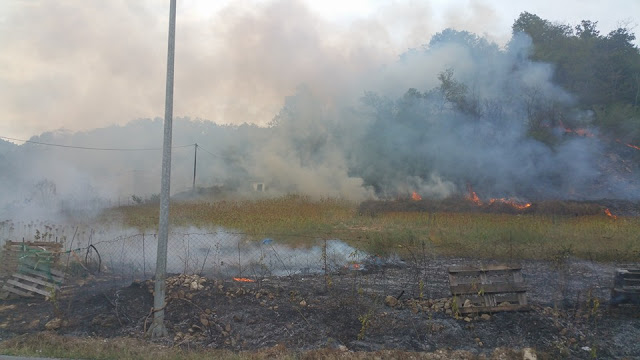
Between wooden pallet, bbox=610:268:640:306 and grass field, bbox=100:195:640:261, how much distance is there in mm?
3474

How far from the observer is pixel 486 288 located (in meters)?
7.55

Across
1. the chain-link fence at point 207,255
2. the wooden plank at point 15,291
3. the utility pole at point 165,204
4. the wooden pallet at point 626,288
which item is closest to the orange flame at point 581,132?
the chain-link fence at point 207,255

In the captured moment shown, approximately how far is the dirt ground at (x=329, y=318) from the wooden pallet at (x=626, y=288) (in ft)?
0.44

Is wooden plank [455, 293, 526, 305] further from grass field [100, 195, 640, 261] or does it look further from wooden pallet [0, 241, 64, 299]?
wooden pallet [0, 241, 64, 299]

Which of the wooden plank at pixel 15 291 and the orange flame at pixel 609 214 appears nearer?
the wooden plank at pixel 15 291

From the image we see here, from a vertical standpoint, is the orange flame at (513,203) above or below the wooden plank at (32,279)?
above

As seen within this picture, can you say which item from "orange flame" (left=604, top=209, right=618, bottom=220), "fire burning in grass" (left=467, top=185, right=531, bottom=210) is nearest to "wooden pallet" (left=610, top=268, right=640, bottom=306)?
"fire burning in grass" (left=467, top=185, right=531, bottom=210)

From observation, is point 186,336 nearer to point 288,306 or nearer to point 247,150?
point 288,306

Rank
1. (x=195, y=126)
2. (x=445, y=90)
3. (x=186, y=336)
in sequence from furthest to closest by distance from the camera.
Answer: (x=195, y=126) → (x=445, y=90) → (x=186, y=336)

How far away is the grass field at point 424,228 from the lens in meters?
13.4

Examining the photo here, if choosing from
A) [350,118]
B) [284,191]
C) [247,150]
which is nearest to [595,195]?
[350,118]

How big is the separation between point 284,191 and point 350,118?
739 centimetres

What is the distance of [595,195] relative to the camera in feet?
82.2

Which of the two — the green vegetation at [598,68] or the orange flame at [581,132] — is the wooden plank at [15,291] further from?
the green vegetation at [598,68]
